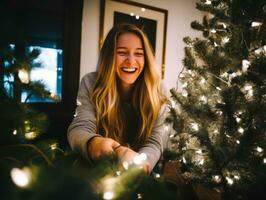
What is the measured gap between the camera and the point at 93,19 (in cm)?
235

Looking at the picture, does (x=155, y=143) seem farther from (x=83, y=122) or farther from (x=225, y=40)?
(x=225, y=40)

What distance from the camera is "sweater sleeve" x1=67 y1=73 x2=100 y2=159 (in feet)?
3.98

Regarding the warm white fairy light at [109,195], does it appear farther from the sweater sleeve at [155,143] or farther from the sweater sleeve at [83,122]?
the sweater sleeve at [155,143]

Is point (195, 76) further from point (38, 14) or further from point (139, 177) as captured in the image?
point (38, 14)

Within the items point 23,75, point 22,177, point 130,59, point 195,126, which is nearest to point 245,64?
point 195,126

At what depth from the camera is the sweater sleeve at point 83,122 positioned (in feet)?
3.98

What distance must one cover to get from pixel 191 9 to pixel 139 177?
300cm

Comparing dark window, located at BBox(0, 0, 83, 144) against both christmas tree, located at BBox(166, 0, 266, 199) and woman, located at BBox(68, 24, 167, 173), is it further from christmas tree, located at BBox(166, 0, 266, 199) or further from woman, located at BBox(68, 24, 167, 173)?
christmas tree, located at BBox(166, 0, 266, 199)

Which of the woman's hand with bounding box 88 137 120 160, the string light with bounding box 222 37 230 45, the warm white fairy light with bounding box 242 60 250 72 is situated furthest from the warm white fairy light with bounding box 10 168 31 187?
the string light with bounding box 222 37 230 45

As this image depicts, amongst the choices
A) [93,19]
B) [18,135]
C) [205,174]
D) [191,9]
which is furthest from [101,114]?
[191,9]

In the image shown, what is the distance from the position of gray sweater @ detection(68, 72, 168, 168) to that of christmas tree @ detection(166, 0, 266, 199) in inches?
6.6

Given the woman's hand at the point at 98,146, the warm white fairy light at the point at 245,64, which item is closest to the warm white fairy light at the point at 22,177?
the woman's hand at the point at 98,146

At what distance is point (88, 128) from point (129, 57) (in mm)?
486

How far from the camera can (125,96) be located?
1619 mm
